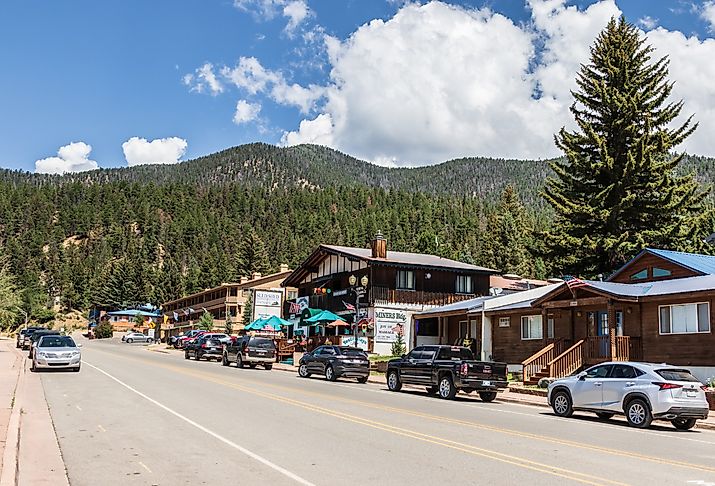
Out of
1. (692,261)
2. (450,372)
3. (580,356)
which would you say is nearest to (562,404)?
(450,372)

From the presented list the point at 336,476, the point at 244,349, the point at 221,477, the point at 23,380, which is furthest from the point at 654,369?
the point at 244,349

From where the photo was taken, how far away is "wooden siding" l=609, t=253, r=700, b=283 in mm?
29734

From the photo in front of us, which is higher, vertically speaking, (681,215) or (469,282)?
(681,215)

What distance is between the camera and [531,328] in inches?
1352

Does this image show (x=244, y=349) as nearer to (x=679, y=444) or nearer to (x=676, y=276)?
(x=676, y=276)

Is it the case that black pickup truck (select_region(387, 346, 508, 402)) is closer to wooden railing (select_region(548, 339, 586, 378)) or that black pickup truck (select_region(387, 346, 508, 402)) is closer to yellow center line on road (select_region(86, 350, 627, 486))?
wooden railing (select_region(548, 339, 586, 378))

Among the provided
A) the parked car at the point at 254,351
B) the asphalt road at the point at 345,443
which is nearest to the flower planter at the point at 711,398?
the asphalt road at the point at 345,443

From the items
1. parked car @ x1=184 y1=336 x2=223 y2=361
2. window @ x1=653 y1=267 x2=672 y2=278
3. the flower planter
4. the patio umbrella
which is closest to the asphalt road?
the flower planter

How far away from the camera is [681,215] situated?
43.9 meters

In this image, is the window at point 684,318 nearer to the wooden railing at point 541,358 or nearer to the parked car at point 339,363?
the wooden railing at point 541,358

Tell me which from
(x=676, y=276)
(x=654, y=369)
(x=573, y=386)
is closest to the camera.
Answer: (x=654, y=369)

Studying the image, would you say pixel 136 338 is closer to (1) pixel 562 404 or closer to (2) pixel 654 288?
(2) pixel 654 288

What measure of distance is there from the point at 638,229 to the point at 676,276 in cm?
1476

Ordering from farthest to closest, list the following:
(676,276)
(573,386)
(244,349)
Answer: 1. (244,349)
2. (676,276)
3. (573,386)
